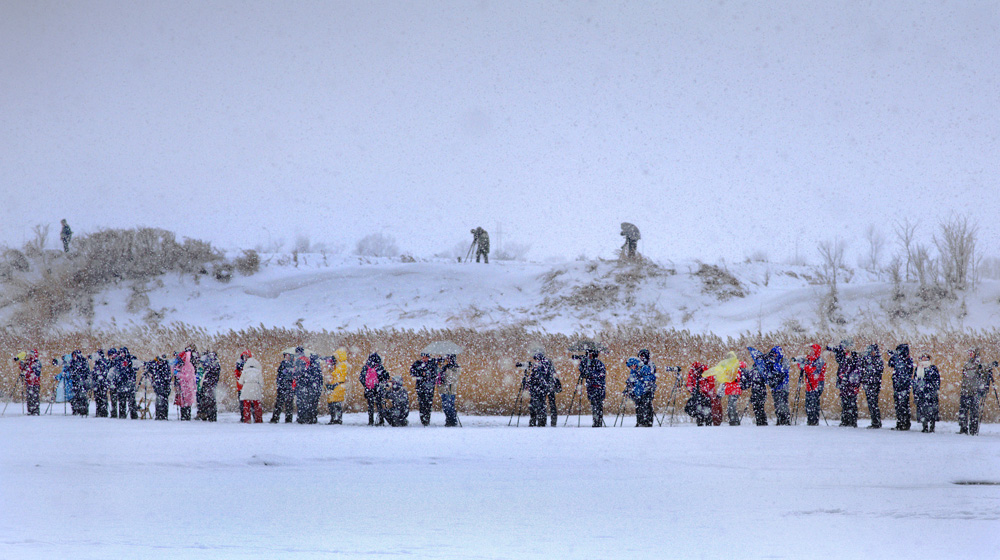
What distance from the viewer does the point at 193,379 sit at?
18.5 meters

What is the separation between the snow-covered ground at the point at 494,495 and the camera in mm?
7301

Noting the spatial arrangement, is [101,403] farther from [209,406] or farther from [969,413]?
[969,413]

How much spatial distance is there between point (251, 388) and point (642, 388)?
753cm

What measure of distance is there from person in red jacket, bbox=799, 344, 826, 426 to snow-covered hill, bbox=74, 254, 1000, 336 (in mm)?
21266

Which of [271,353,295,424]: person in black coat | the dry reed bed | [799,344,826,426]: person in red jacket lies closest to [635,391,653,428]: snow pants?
the dry reed bed

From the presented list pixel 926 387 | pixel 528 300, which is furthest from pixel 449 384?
pixel 528 300

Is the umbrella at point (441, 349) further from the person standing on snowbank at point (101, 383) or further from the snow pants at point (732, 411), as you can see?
the person standing on snowbank at point (101, 383)

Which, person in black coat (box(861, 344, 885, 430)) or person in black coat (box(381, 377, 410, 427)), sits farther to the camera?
person in black coat (box(381, 377, 410, 427))

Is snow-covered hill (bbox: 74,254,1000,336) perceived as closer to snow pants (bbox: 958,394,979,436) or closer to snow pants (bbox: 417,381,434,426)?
snow pants (bbox: 417,381,434,426)

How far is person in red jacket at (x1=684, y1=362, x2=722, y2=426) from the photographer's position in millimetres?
17641

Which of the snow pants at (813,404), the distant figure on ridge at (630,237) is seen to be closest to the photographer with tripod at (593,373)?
the snow pants at (813,404)

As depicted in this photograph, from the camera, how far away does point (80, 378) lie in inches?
753

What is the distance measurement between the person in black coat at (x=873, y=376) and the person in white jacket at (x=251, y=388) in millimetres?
11406

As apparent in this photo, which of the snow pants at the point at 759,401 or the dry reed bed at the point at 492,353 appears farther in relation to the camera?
the dry reed bed at the point at 492,353
